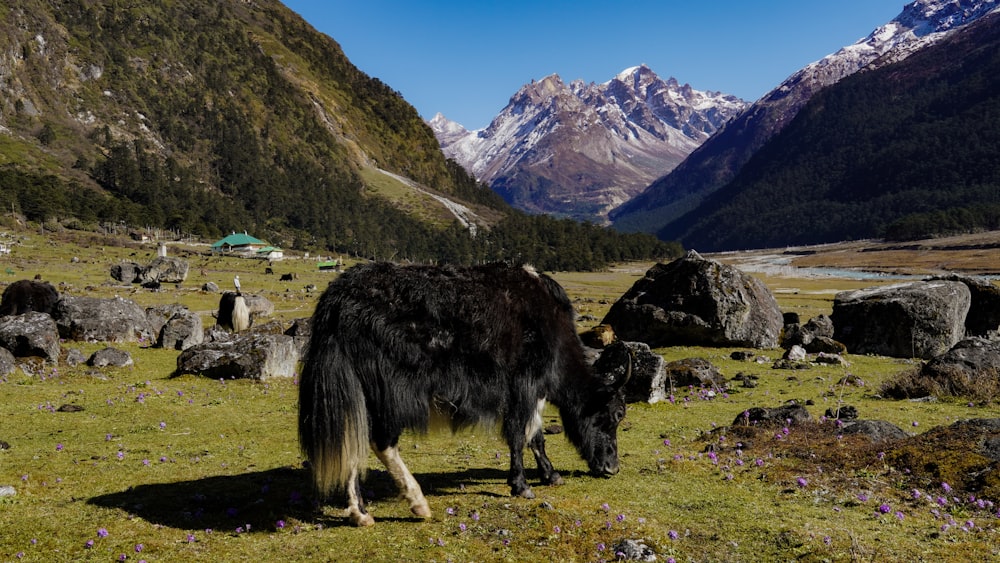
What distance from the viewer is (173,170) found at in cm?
18600

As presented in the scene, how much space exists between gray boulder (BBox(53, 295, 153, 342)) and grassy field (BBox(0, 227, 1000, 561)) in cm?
1030

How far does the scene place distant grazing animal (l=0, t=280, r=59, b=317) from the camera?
1099 inches

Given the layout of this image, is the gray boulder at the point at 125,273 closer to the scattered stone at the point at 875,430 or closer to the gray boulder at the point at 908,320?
the gray boulder at the point at 908,320

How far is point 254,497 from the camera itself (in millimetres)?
9328

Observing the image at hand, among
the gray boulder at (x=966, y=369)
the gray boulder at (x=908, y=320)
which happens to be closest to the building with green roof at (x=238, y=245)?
the gray boulder at (x=908, y=320)

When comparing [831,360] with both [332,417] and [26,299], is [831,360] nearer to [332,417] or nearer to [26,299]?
[332,417]

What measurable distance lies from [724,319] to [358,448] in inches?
872

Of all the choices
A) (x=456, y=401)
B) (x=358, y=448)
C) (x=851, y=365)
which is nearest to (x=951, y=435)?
(x=456, y=401)

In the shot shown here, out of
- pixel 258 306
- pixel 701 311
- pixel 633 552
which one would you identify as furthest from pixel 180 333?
pixel 633 552

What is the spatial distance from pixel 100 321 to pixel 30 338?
22.0 feet

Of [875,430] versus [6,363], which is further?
[6,363]

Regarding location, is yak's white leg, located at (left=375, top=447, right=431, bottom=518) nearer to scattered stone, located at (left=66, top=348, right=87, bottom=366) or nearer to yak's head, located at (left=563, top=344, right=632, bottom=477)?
yak's head, located at (left=563, top=344, right=632, bottom=477)

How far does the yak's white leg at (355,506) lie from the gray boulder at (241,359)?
537 inches

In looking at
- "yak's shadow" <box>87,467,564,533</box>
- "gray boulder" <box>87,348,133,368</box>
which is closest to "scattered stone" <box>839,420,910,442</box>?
"yak's shadow" <box>87,467,564,533</box>
